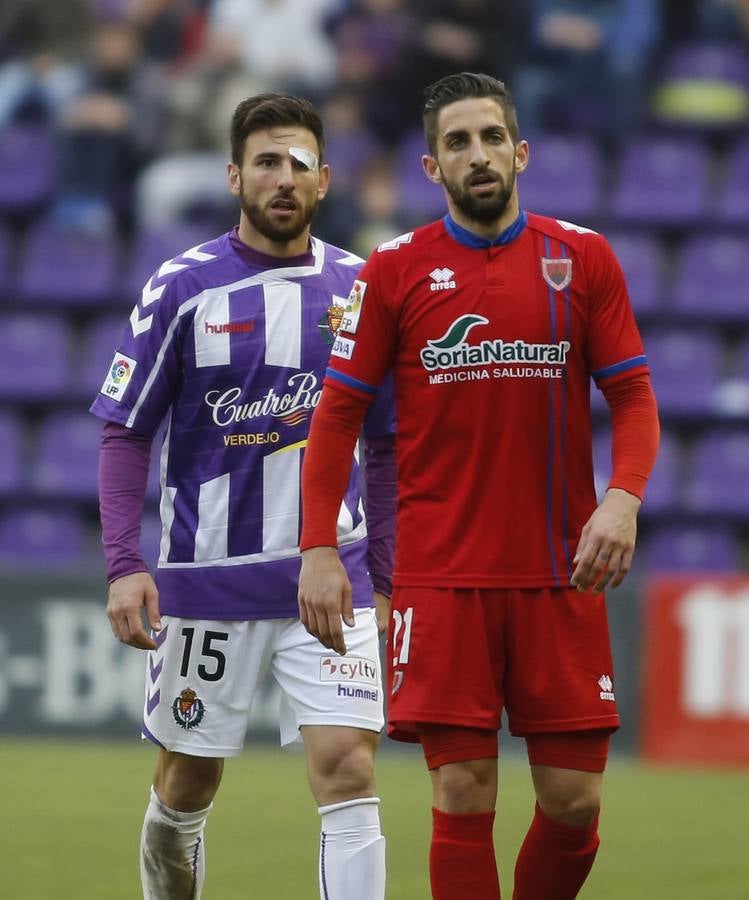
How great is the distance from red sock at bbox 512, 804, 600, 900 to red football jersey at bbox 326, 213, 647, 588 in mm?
612

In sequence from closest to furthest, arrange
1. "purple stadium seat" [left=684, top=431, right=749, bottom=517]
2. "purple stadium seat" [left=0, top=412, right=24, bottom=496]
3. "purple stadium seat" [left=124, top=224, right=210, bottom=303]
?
"purple stadium seat" [left=684, top=431, right=749, bottom=517]
"purple stadium seat" [left=0, top=412, right=24, bottom=496]
"purple stadium seat" [left=124, top=224, right=210, bottom=303]

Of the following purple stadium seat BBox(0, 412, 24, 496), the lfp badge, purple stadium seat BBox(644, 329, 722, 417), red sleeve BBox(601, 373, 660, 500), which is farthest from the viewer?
purple stadium seat BBox(0, 412, 24, 496)

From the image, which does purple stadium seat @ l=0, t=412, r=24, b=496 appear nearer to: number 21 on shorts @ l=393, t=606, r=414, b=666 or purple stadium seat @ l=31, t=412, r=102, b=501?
purple stadium seat @ l=31, t=412, r=102, b=501

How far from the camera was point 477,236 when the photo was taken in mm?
4633

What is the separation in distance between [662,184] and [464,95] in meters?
8.58

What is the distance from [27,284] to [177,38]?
7.20ft

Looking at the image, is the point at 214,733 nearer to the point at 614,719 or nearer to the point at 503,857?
the point at 614,719

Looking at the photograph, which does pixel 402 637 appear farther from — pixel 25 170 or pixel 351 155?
pixel 25 170

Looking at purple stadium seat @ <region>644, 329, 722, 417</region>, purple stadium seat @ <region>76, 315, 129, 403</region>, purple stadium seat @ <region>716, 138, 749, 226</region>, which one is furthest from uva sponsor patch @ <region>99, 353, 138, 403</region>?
purple stadium seat @ <region>716, 138, 749, 226</region>

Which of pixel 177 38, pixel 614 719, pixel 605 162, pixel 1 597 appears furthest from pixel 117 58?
pixel 614 719

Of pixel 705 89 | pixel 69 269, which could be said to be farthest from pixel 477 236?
pixel 705 89

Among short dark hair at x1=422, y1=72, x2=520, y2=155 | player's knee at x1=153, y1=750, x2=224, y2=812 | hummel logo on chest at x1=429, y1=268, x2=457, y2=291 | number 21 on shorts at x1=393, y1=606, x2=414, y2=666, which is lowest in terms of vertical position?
player's knee at x1=153, y1=750, x2=224, y2=812

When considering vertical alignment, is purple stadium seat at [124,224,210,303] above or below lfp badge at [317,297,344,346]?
above

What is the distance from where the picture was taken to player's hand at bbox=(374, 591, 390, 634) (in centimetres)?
522
